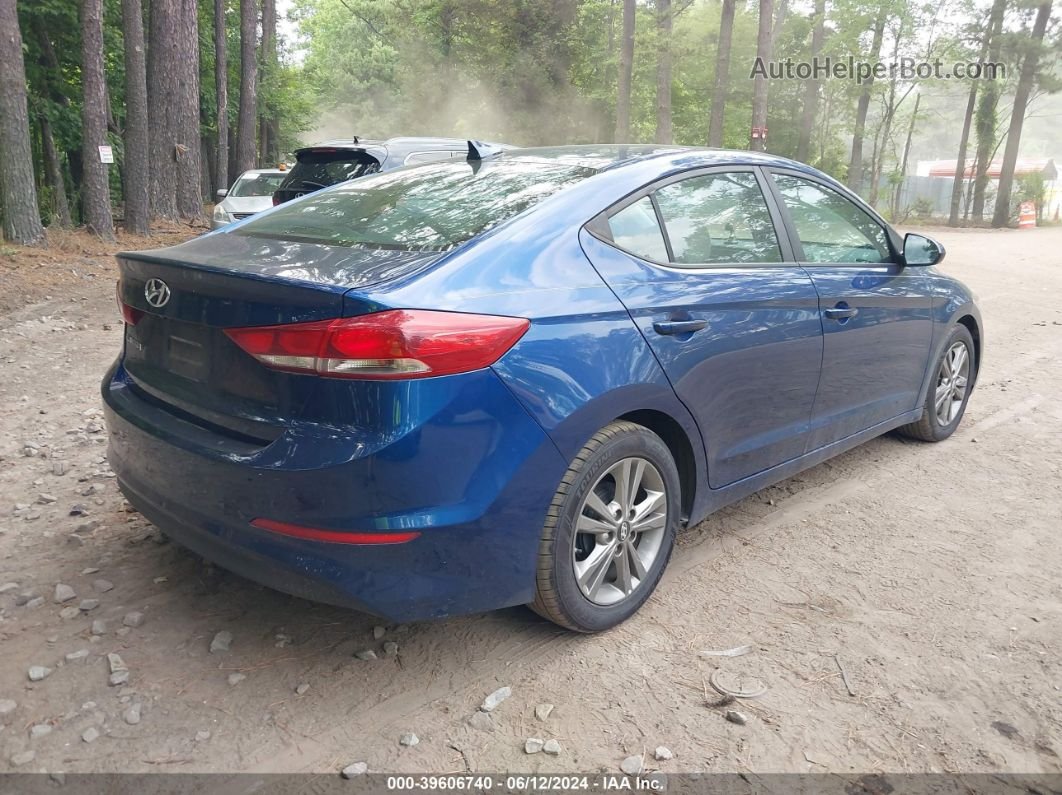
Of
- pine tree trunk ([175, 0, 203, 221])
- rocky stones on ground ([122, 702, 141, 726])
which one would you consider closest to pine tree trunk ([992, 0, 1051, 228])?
pine tree trunk ([175, 0, 203, 221])

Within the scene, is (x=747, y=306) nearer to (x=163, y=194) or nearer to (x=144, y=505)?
(x=144, y=505)

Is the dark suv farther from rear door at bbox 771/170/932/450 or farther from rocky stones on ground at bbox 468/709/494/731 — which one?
rocky stones on ground at bbox 468/709/494/731

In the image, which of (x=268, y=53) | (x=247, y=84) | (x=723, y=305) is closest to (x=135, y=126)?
(x=247, y=84)

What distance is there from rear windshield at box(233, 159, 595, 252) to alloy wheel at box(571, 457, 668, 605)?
3.25 feet

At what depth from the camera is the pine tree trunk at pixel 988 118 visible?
32031 mm

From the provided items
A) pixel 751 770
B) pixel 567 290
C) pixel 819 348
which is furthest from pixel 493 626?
pixel 819 348

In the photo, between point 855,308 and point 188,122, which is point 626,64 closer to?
point 188,122

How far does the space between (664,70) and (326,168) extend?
20.9 meters

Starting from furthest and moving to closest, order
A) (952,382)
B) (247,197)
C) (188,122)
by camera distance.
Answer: (188,122)
(247,197)
(952,382)

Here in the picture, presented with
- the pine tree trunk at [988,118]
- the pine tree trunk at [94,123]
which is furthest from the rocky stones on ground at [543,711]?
the pine tree trunk at [988,118]

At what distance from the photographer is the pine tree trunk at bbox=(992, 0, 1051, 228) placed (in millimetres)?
31266

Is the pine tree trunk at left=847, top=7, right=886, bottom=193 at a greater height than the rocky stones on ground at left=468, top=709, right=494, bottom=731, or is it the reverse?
the pine tree trunk at left=847, top=7, right=886, bottom=193

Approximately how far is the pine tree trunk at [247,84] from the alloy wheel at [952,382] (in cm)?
2317

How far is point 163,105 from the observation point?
1706cm
